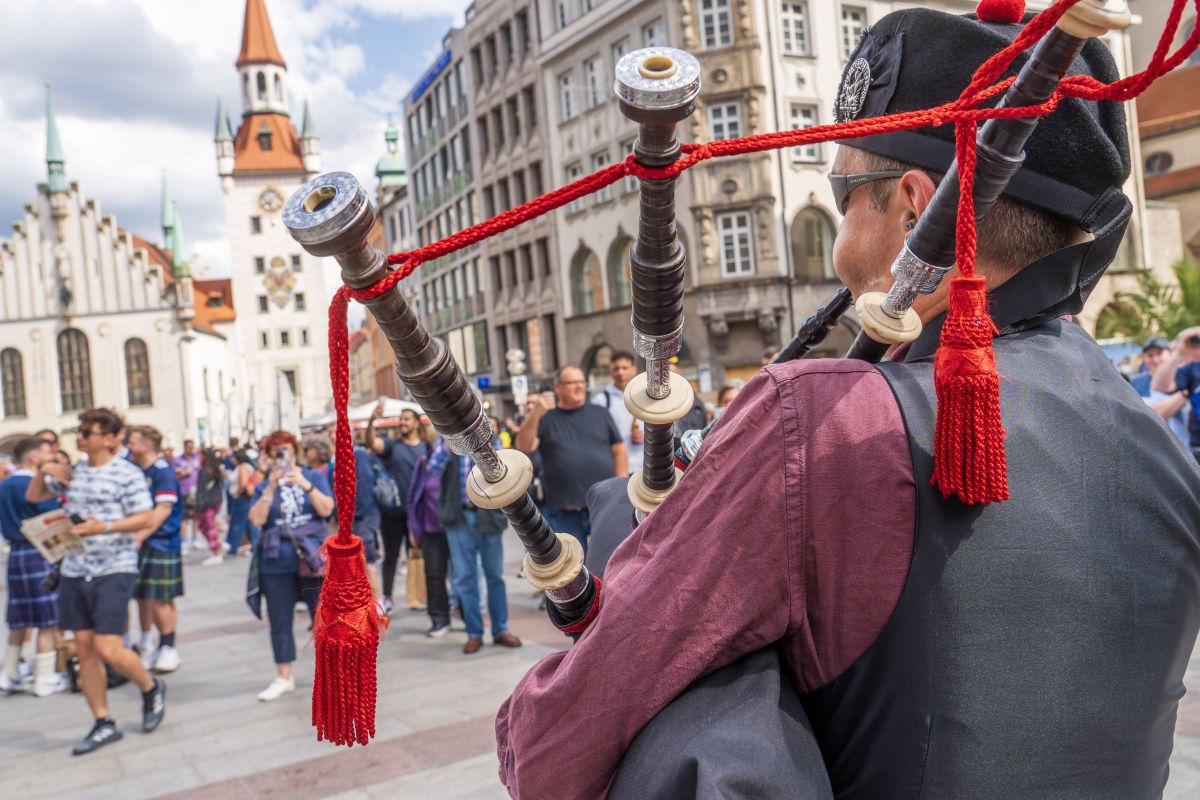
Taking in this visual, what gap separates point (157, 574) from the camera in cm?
792

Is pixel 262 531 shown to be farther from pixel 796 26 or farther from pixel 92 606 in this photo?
pixel 796 26

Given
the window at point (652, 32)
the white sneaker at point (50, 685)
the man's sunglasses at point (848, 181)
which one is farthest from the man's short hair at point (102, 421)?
the window at point (652, 32)

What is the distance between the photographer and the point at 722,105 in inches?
1064

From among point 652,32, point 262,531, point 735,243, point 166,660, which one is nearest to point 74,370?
point 652,32

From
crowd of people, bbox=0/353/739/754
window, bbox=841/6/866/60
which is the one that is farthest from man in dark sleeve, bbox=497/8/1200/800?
window, bbox=841/6/866/60

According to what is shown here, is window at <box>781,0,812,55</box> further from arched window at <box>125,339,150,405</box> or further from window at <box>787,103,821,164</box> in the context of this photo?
arched window at <box>125,339,150,405</box>

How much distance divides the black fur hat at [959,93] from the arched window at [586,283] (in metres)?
29.3

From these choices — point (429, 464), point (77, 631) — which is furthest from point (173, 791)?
point (429, 464)

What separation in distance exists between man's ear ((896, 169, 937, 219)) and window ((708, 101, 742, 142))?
26187mm

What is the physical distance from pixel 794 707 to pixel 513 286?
118ft

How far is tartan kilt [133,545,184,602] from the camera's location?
789 cm

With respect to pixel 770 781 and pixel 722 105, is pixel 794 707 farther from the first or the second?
pixel 722 105

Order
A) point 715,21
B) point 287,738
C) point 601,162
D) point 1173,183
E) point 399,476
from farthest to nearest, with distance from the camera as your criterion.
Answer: point 1173,183
point 601,162
point 715,21
point 399,476
point 287,738

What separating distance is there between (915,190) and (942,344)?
29 cm
